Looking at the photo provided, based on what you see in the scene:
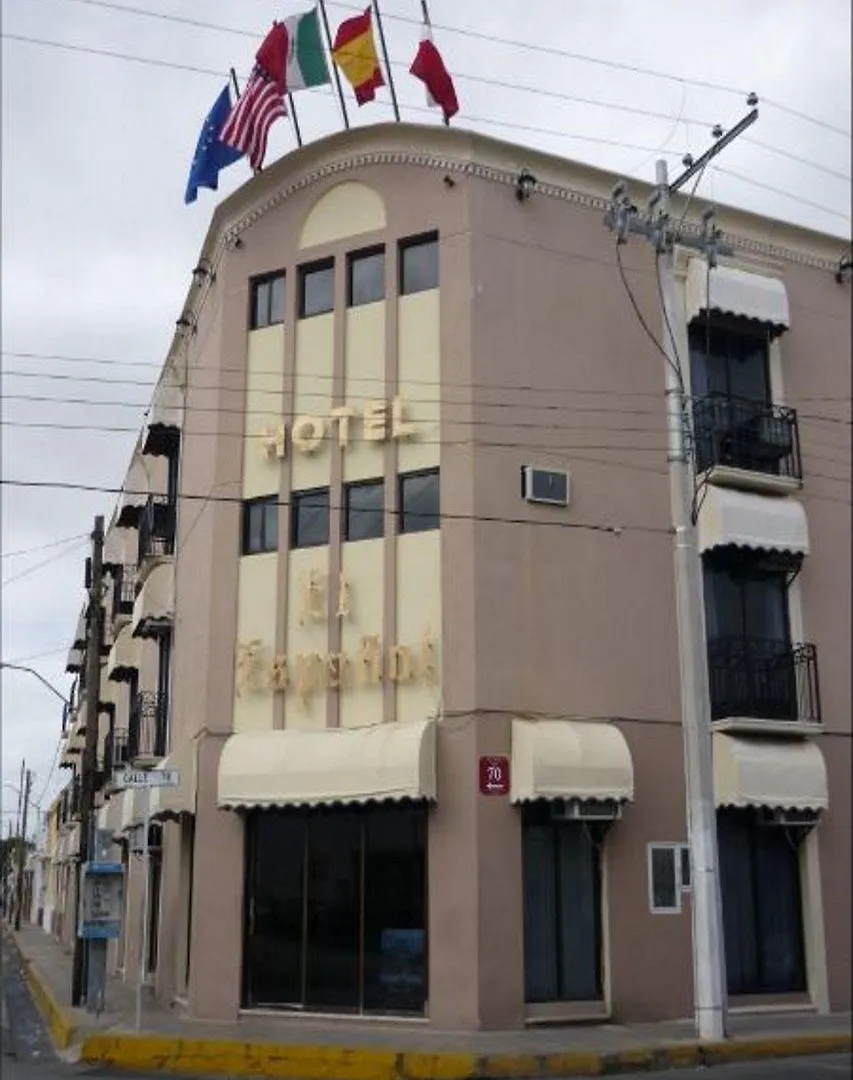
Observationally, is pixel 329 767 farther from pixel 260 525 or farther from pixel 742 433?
pixel 742 433

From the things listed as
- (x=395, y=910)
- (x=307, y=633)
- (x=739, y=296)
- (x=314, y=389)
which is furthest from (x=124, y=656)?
(x=739, y=296)

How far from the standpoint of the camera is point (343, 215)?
19531 mm

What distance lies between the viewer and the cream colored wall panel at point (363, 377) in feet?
60.9

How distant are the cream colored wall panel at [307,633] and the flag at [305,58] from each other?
6605mm

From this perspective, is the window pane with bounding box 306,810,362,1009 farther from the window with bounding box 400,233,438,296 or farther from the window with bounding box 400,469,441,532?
the window with bounding box 400,233,438,296

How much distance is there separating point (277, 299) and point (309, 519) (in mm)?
3647

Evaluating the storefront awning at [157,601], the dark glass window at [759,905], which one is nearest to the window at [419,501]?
the dark glass window at [759,905]

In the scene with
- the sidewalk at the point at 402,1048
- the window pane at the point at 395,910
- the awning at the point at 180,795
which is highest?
the awning at the point at 180,795

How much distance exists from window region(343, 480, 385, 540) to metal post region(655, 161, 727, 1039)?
14.6 ft

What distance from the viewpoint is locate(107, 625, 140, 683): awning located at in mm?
27875

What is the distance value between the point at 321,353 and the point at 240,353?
4.64ft

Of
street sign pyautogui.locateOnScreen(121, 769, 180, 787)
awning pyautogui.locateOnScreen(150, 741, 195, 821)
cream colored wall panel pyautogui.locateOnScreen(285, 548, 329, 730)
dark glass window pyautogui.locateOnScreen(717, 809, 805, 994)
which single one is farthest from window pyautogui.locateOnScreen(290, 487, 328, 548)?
dark glass window pyautogui.locateOnScreen(717, 809, 805, 994)

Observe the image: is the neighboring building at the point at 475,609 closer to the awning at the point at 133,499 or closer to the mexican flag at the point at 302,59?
the mexican flag at the point at 302,59

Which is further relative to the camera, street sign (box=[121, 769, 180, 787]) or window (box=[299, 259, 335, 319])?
window (box=[299, 259, 335, 319])
